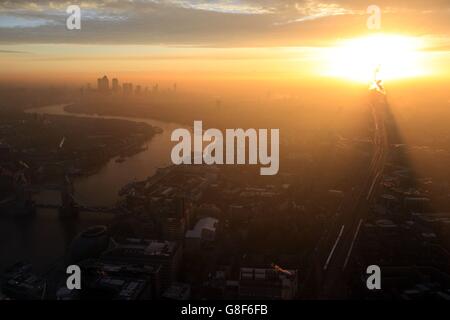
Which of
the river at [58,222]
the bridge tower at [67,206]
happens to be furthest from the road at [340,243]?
the bridge tower at [67,206]

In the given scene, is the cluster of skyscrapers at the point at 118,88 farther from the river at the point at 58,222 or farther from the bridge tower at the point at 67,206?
the bridge tower at the point at 67,206

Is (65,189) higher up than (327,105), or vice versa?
(327,105)

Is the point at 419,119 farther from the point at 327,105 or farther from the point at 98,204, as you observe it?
the point at 98,204

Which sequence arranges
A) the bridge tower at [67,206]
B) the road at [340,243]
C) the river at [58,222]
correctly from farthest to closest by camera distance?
the bridge tower at [67,206] < the river at [58,222] < the road at [340,243]

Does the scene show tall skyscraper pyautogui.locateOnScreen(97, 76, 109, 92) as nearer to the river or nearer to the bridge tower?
the river

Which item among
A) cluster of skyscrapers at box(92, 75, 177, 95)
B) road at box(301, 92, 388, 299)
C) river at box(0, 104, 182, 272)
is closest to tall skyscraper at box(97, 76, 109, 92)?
cluster of skyscrapers at box(92, 75, 177, 95)

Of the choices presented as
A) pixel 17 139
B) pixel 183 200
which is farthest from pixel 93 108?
pixel 183 200
